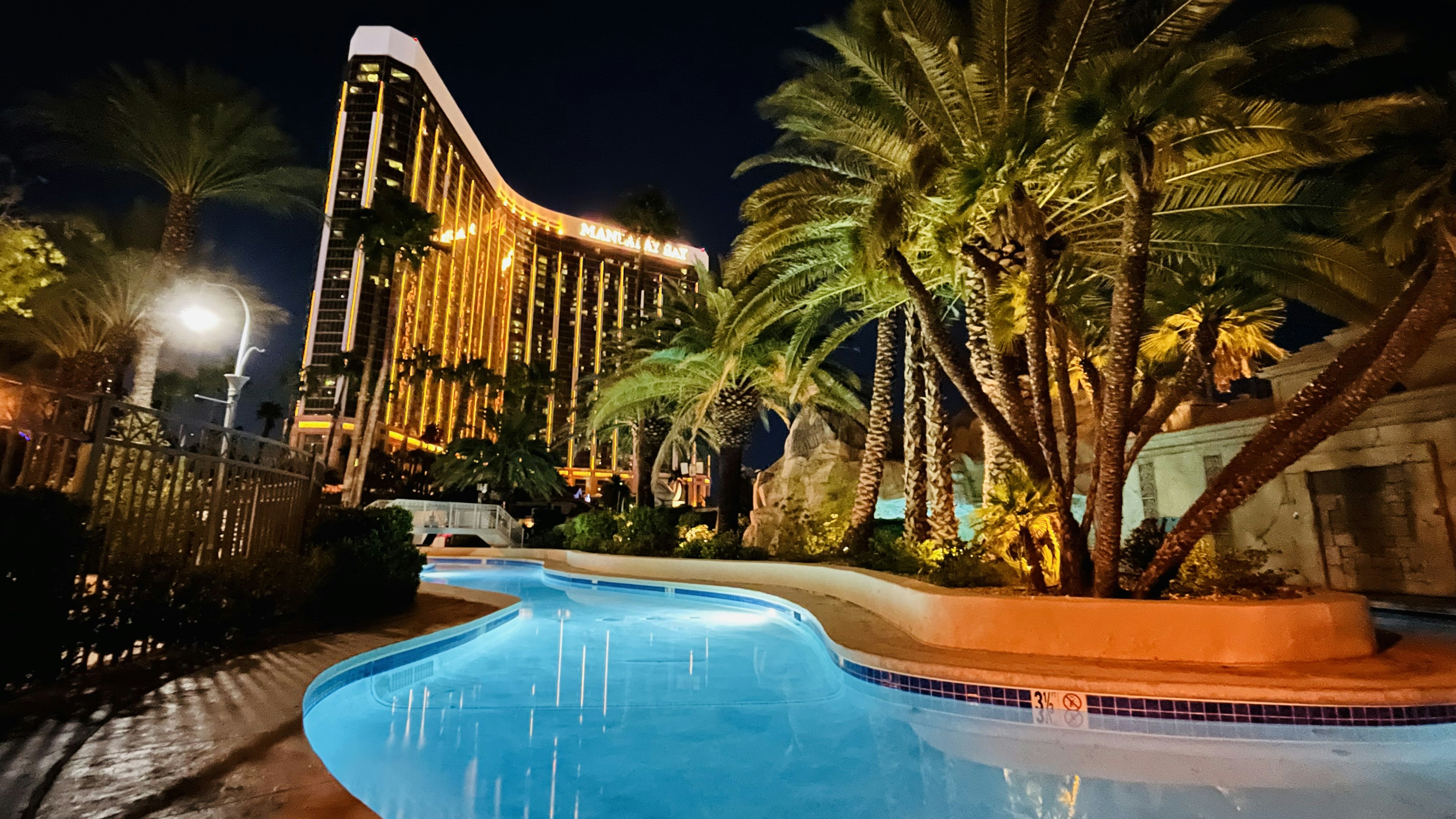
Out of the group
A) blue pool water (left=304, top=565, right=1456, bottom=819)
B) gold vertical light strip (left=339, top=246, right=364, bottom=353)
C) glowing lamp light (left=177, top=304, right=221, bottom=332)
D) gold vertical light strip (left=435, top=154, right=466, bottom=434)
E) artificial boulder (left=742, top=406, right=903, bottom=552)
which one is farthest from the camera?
gold vertical light strip (left=435, top=154, right=466, bottom=434)

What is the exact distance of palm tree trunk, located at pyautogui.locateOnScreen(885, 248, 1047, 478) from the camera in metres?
8.20

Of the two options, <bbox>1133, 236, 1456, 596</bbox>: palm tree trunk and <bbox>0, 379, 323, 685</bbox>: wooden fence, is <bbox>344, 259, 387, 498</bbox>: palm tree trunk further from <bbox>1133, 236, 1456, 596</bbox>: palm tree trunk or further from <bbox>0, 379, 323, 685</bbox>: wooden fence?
<bbox>1133, 236, 1456, 596</bbox>: palm tree trunk

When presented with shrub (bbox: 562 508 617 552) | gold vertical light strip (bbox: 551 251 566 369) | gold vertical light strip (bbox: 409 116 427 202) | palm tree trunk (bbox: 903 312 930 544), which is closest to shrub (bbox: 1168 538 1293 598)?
palm tree trunk (bbox: 903 312 930 544)

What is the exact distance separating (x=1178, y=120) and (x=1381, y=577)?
9382 mm

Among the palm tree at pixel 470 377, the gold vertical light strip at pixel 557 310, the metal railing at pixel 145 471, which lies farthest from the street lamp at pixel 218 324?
the gold vertical light strip at pixel 557 310

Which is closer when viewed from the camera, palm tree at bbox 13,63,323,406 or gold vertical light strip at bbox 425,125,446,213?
palm tree at bbox 13,63,323,406

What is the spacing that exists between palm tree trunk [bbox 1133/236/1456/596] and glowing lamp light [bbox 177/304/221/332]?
14.0 meters

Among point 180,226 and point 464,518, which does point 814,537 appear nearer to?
point 180,226

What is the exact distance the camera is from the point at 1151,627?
20.3ft

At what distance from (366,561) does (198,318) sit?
20.7ft

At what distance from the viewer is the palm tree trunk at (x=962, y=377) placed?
820 cm

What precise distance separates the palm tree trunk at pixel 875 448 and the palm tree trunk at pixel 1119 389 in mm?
6393

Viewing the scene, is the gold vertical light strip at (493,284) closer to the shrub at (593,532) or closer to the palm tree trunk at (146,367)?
the shrub at (593,532)

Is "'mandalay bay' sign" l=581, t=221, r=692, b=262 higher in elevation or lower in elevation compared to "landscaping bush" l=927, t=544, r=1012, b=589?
higher
